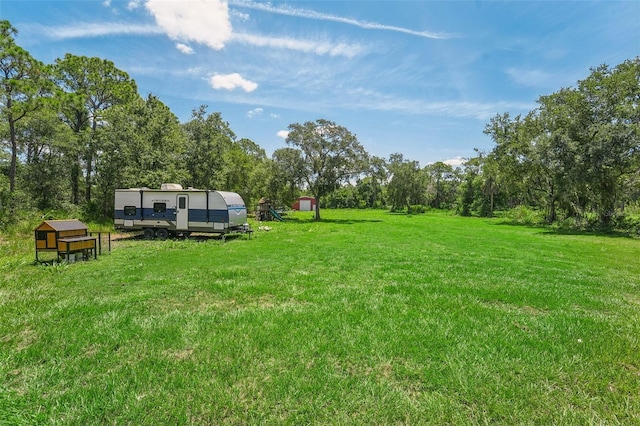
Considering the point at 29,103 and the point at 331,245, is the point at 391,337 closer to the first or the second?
the point at 331,245

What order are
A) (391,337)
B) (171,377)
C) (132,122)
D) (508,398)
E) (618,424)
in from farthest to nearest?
(132,122) → (391,337) → (171,377) → (508,398) → (618,424)

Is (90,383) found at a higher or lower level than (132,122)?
lower

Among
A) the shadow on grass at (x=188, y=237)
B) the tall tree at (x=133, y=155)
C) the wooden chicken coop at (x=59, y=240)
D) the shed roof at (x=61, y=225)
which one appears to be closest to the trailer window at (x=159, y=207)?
the shadow on grass at (x=188, y=237)

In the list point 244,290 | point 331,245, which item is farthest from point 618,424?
point 331,245

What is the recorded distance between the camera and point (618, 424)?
2.76 metres

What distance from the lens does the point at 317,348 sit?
402 centimetres

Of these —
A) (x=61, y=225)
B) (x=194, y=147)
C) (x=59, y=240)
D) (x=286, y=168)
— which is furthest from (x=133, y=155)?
(x=59, y=240)

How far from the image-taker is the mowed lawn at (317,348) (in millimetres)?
2920

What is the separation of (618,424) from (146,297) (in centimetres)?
704

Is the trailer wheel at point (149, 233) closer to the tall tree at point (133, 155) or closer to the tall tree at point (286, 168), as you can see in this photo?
the tall tree at point (133, 155)

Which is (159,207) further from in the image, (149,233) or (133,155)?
(133,155)

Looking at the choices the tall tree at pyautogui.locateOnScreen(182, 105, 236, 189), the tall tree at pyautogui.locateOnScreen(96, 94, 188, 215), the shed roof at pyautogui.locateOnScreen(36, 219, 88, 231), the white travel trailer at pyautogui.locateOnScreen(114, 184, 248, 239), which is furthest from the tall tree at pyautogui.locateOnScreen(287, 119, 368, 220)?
the shed roof at pyautogui.locateOnScreen(36, 219, 88, 231)

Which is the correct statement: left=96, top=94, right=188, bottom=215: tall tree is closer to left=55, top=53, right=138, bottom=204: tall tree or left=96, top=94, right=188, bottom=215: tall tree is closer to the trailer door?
left=55, top=53, right=138, bottom=204: tall tree

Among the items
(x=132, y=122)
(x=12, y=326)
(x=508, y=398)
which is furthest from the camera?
(x=132, y=122)
